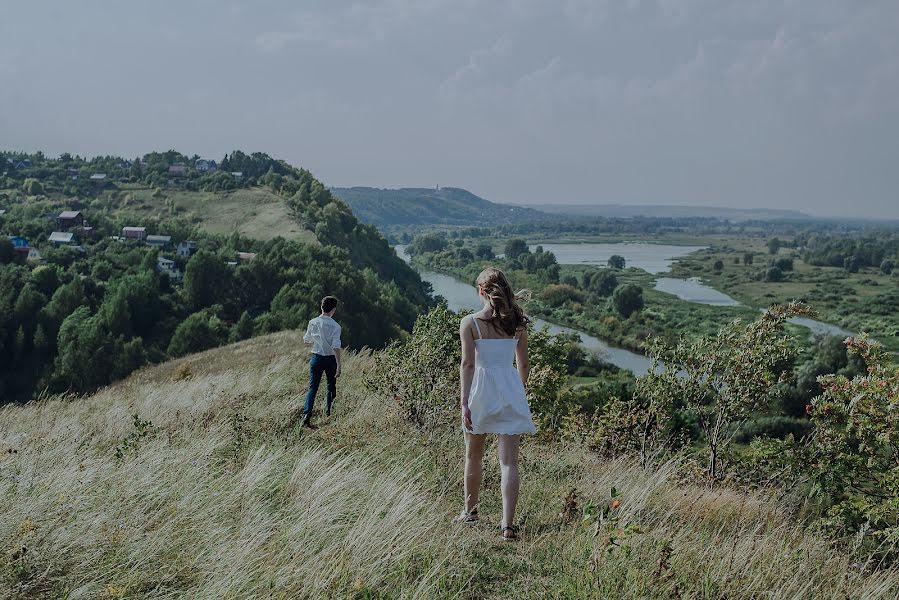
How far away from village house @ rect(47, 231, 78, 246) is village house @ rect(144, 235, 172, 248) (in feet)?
24.2

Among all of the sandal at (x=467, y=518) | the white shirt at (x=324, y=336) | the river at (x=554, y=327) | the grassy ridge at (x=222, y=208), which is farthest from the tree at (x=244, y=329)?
the sandal at (x=467, y=518)

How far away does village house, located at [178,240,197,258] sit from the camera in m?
74.5

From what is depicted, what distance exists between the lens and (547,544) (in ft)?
12.0

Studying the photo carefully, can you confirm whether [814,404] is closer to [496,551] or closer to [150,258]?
[496,551]

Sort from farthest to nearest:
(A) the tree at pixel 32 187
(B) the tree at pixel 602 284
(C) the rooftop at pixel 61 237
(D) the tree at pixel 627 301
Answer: (A) the tree at pixel 32 187
(B) the tree at pixel 602 284
(D) the tree at pixel 627 301
(C) the rooftop at pixel 61 237

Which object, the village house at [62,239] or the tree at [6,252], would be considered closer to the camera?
the tree at [6,252]

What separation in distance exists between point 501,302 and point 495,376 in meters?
0.46

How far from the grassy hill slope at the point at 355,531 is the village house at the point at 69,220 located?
84841 millimetres

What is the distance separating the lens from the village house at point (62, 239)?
6975 cm

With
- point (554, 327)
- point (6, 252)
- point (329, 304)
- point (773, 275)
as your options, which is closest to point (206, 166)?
point (6, 252)

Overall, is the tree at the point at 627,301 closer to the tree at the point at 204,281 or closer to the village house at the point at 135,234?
the tree at the point at 204,281

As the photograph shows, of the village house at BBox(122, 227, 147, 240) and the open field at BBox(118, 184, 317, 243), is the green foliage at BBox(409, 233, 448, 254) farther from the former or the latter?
the village house at BBox(122, 227, 147, 240)

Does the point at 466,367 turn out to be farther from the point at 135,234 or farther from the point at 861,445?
the point at 135,234

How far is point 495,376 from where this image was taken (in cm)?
400
